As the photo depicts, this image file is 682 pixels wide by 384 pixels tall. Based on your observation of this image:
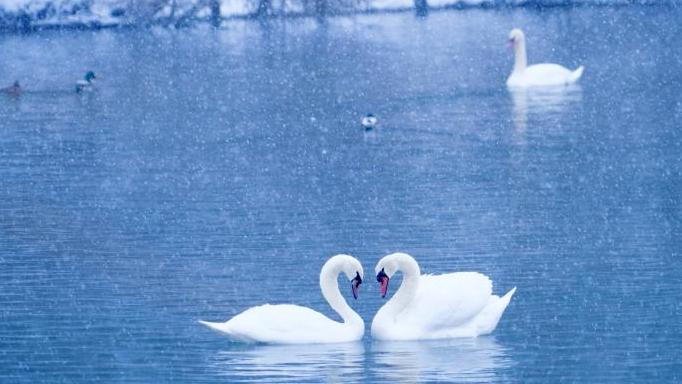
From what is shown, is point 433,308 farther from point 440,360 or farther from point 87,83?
point 87,83

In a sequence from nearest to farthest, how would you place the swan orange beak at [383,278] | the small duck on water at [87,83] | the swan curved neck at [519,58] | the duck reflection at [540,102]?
the swan orange beak at [383,278] → the duck reflection at [540,102] → the small duck on water at [87,83] → the swan curved neck at [519,58]

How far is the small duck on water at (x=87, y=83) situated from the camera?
28.2 metres

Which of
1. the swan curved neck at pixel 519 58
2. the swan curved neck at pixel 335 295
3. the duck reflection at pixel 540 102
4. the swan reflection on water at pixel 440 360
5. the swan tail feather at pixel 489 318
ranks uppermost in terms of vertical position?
the swan curved neck at pixel 519 58

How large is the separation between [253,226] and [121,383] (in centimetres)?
534

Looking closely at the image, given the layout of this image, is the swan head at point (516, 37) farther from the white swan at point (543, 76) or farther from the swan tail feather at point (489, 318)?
the swan tail feather at point (489, 318)

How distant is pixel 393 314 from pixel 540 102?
1539 centimetres

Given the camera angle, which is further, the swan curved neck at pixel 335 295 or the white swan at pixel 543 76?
the white swan at pixel 543 76

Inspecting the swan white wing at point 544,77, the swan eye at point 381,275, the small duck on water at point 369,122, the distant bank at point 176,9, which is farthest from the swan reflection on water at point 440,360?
the distant bank at point 176,9

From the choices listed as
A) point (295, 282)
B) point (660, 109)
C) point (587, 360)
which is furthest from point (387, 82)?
point (587, 360)

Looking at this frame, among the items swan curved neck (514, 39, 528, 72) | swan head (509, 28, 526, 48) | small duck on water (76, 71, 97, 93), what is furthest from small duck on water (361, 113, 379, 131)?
swan head (509, 28, 526, 48)

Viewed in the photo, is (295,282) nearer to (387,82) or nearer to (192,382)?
(192,382)

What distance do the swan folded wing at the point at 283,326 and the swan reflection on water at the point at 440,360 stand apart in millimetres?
377

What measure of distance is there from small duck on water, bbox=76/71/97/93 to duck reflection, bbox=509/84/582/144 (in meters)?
7.39

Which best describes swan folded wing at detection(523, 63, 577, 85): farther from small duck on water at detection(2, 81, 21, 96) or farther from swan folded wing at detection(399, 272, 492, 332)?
swan folded wing at detection(399, 272, 492, 332)
